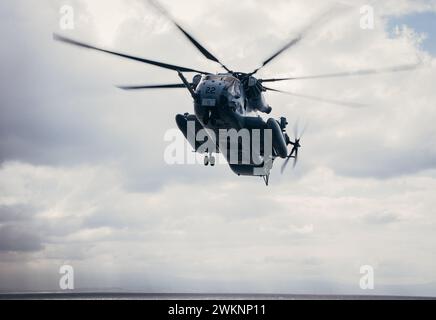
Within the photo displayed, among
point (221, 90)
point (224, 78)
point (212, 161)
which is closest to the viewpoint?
point (221, 90)

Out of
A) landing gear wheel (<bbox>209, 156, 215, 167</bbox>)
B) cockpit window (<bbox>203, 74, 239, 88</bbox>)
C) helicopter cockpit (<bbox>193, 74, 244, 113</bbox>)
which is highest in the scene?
cockpit window (<bbox>203, 74, 239, 88</bbox>)

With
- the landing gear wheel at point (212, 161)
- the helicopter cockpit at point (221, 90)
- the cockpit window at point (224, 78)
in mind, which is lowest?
the landing gear wheel at point (212, 161)

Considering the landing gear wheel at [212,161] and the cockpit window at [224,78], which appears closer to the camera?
the cockpit window at [224,78]

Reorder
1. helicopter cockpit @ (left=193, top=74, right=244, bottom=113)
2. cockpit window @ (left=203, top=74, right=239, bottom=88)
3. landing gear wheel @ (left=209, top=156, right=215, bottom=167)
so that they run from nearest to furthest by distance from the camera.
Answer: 1. helicopter cockpit @ (left=193, top=74, right=244, bottom=113)
2. cockpit window @ (left=203, top=74, right=239, bottom=88)
3. landing gear wheel @ (left=209, top=156, right=215, bottom=167)

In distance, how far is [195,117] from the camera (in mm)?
46406

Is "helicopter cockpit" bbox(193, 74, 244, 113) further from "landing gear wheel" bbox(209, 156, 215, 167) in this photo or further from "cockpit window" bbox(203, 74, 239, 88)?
"landing gear wheel" bbox(209, 156, 215, 167)

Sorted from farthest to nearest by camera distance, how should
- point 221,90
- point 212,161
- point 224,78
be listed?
1. point 212,161
2. point 224,78
3. point 221,90

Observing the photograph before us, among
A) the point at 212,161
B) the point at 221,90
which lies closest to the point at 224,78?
the point at 221,90

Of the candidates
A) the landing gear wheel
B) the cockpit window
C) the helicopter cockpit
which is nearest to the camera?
the helicopter cockpit

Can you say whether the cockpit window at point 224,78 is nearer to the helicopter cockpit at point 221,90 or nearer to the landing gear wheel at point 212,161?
the helicopter cockpit at point 221,90

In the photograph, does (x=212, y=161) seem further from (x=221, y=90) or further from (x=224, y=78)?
(x=221, y=90)

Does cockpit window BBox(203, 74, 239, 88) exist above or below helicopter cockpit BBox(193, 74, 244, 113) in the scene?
above
